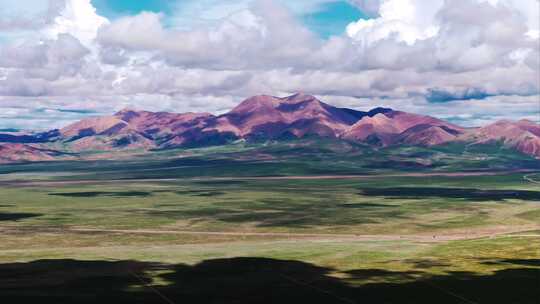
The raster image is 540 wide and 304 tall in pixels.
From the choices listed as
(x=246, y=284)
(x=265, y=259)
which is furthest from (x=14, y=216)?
(x=246, y=284)

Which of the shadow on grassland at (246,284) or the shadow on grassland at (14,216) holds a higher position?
the shadow on grassland at (246,284)

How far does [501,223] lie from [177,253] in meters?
94.8

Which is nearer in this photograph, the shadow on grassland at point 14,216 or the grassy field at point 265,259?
the grassy field at point 265,259

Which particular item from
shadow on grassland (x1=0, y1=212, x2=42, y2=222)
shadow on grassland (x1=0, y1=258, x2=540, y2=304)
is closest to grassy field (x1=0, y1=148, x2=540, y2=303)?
shadow on grassland (x1=0, y1=258, x2=540, y2=304)

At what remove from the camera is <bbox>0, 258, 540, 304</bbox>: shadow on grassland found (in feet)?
244

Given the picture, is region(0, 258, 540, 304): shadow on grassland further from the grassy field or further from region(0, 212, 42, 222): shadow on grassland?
region(0, 212, 42, 222): shadow on grassland

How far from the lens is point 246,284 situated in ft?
269

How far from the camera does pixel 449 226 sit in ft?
519

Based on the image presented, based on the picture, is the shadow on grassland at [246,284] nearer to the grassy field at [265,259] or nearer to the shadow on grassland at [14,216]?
the grassy field at [265,259]

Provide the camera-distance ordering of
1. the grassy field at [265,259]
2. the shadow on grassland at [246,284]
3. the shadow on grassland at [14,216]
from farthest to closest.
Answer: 1. the shadow on grassland at [14,216]
2. the grassy field at [265,259]
3. the shadow on grassland at [246,284]

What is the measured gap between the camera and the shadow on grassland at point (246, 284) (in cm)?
7444

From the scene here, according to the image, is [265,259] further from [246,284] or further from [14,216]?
[14,216]

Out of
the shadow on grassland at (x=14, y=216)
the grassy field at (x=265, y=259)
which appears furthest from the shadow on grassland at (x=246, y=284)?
the shadow on grassland at (x=14, y=216)

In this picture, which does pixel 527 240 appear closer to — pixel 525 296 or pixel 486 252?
pixel 486 252
